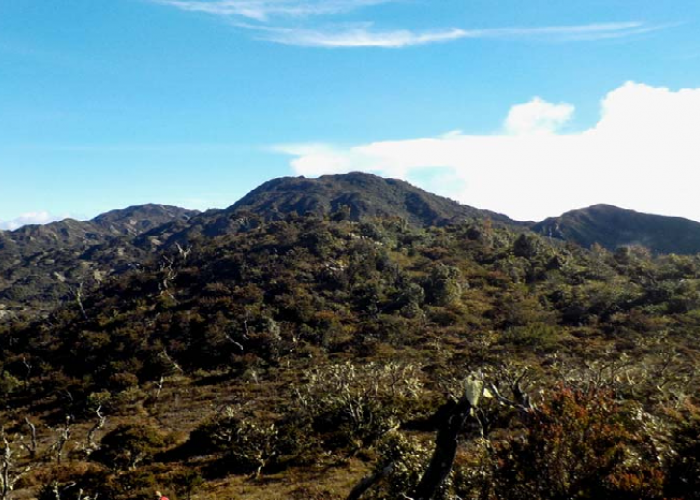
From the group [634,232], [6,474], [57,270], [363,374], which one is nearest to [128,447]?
[6,474]

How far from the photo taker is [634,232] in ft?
611

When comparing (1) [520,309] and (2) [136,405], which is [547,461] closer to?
(2) [136,405]

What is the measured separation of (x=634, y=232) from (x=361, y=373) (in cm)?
20070

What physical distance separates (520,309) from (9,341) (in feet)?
215

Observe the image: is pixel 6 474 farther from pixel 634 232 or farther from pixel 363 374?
pixel 634 232

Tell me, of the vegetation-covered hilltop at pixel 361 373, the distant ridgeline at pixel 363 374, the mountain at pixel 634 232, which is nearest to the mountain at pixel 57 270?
the distant ridgeline at pixel 363 374

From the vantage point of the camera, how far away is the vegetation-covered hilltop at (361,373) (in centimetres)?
863

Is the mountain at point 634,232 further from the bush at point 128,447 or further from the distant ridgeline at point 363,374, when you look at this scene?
the bush at point 128,447

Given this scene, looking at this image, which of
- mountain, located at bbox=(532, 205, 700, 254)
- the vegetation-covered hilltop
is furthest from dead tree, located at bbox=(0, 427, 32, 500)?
mountain, located at bbox=(532, 205, 700, 254)

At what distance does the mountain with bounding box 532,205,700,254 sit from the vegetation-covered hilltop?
103054 mm

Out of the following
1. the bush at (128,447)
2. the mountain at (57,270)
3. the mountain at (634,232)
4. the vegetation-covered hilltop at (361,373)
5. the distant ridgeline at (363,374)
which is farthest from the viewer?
the mountain at (634,232)

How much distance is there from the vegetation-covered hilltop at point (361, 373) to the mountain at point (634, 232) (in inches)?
4057

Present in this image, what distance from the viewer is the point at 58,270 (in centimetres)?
14988

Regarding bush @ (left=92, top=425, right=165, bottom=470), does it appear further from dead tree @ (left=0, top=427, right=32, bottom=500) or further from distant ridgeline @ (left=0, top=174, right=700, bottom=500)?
dead tree @ (left=0, top=427, right=32, bottom=500)
